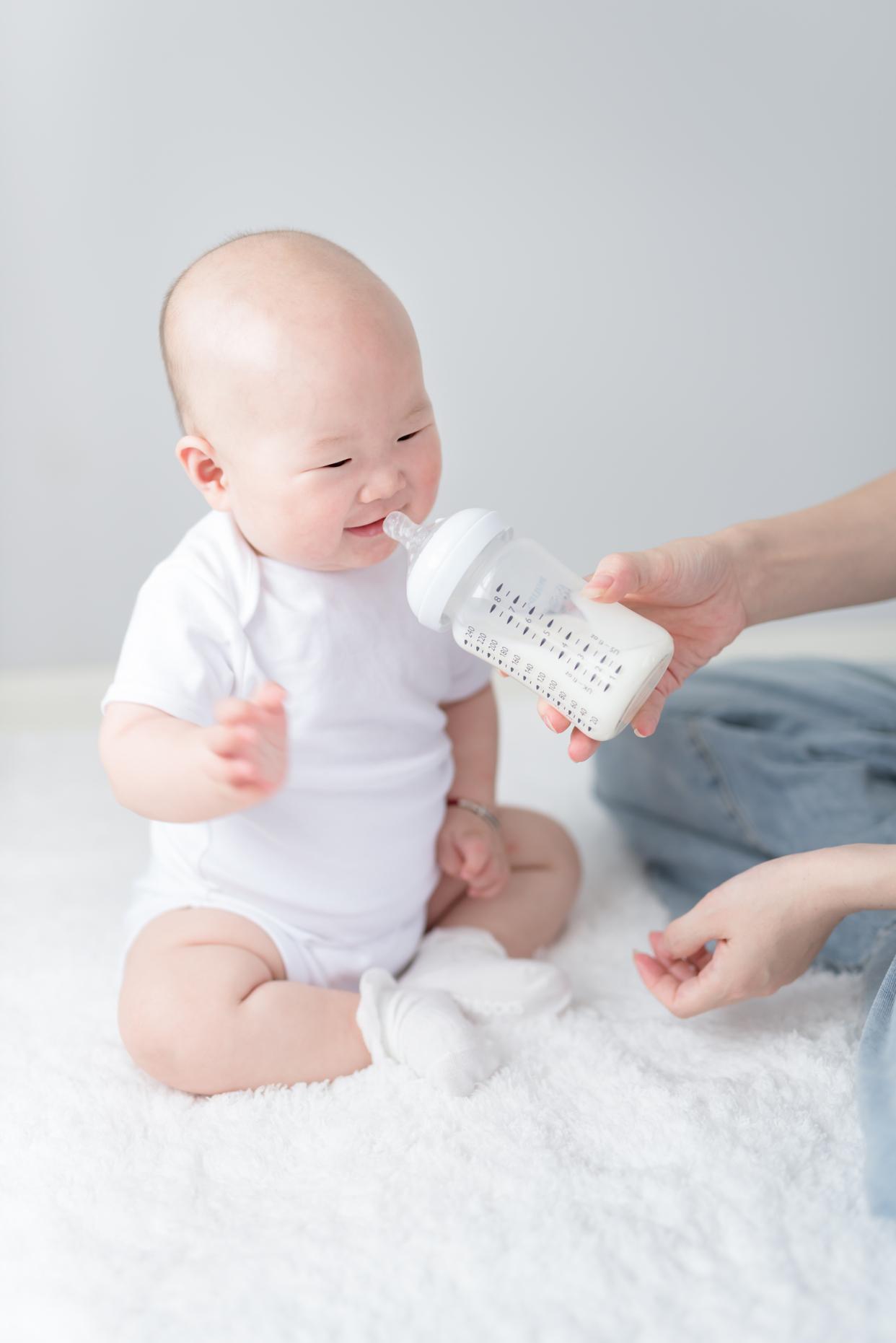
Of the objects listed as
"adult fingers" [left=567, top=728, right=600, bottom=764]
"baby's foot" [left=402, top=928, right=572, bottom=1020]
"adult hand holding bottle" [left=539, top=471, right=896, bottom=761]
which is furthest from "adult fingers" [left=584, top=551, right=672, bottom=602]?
"baby's foot" [left=402, top=928, right=572, bottom=1020]

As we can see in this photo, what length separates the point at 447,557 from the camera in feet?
2.81

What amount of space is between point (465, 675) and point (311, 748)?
22 centimetres

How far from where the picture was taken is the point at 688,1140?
0.87 m

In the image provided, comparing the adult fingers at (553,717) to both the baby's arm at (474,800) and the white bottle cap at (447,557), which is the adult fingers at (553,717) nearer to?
the white bottle cap at (447,557)

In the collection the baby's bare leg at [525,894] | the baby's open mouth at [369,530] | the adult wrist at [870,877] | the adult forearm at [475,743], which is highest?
the baby's open mouth at [369,530]

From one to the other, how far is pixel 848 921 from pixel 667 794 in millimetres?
265

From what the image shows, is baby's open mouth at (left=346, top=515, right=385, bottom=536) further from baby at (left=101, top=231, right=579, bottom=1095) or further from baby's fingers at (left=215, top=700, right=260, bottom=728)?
baby's fingers at (left=215, top=700, right=260, bottom=728)

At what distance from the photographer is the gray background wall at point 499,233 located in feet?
5.62

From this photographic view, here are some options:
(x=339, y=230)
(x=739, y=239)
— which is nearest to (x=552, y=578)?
(x=339, y=230)

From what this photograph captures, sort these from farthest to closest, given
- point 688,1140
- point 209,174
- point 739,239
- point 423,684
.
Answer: point 739,239, point 209,174, point 423,684, point 688,1140

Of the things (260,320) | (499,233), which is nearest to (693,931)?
(260,320)

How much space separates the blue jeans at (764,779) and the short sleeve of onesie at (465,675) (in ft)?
0.67

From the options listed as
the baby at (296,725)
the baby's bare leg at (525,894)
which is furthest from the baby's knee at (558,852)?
the baby at (296,725)

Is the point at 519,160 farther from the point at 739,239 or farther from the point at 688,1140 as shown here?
the point at 688,1140
